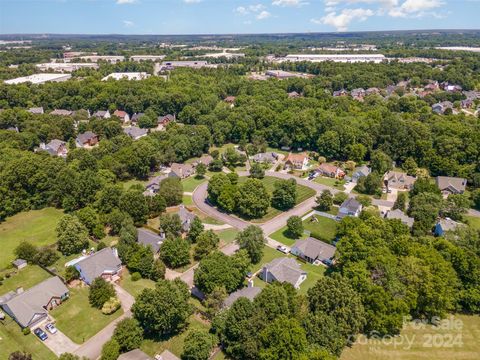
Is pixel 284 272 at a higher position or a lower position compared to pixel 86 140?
lower

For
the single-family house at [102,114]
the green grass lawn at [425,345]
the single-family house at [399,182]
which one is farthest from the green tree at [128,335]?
the single-family house at [102,114]

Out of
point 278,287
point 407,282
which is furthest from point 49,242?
point 407,282

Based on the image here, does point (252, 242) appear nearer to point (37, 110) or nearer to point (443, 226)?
point (443, 226)

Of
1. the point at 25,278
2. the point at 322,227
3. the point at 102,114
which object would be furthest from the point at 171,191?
the point at 102,114

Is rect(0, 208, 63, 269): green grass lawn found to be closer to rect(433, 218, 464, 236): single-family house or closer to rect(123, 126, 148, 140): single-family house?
rect(123, 126, 148, 140): single-family house

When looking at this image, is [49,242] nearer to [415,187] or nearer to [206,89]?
[415,187]

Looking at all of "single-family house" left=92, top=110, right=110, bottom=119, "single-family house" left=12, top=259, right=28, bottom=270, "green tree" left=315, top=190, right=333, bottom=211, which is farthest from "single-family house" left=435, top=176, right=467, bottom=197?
"single-family house" left=92, top=110, right=110, bottom=119
